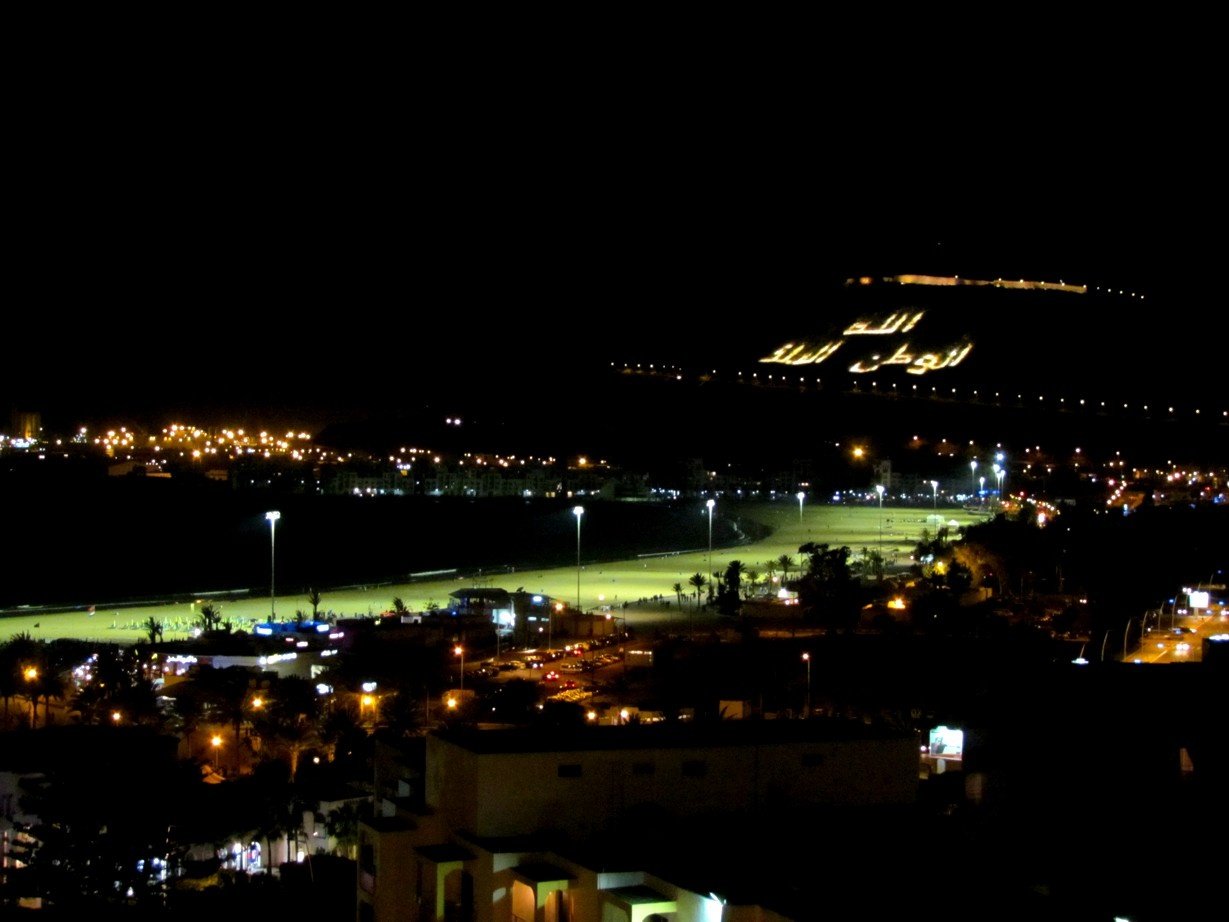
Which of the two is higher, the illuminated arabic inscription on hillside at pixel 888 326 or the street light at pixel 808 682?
the illuminated arabic inscription on hillside at pixel 888 326

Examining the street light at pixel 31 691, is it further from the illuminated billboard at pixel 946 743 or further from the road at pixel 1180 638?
the road at pixel 1180 638

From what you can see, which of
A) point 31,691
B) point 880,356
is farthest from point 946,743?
point 880,356

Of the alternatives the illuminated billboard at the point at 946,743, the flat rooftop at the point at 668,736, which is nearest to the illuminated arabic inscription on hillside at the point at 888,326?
the illuminated billboard at the point at 946,743

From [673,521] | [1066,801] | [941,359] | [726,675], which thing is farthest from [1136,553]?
[673,521]

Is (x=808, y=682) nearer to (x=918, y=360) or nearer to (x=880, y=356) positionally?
(x=918, y=360)

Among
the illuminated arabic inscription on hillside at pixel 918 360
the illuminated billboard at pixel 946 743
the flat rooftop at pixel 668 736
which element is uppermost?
the illuminated arabic inscription on hillside at pixel 918 360

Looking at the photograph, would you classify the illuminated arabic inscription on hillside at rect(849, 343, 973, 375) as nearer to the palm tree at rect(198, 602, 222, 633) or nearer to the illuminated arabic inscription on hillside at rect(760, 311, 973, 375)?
the illuminated arabic inscription on hillside at rect(760, 311, 973, 375)

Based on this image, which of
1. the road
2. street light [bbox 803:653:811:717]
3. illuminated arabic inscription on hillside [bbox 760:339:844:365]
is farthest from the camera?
illuminated arabic inscription on hillside [bbox 760:339:844:365]

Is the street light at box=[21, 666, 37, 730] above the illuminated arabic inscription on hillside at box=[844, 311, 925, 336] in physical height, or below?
below

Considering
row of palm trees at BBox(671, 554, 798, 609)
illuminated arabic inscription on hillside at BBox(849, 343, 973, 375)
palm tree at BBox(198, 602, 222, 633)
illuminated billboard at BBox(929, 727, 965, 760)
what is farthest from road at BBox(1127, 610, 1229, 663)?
illuminated arabic inscription on hillside at BBox(849, 343, 973, 375)
